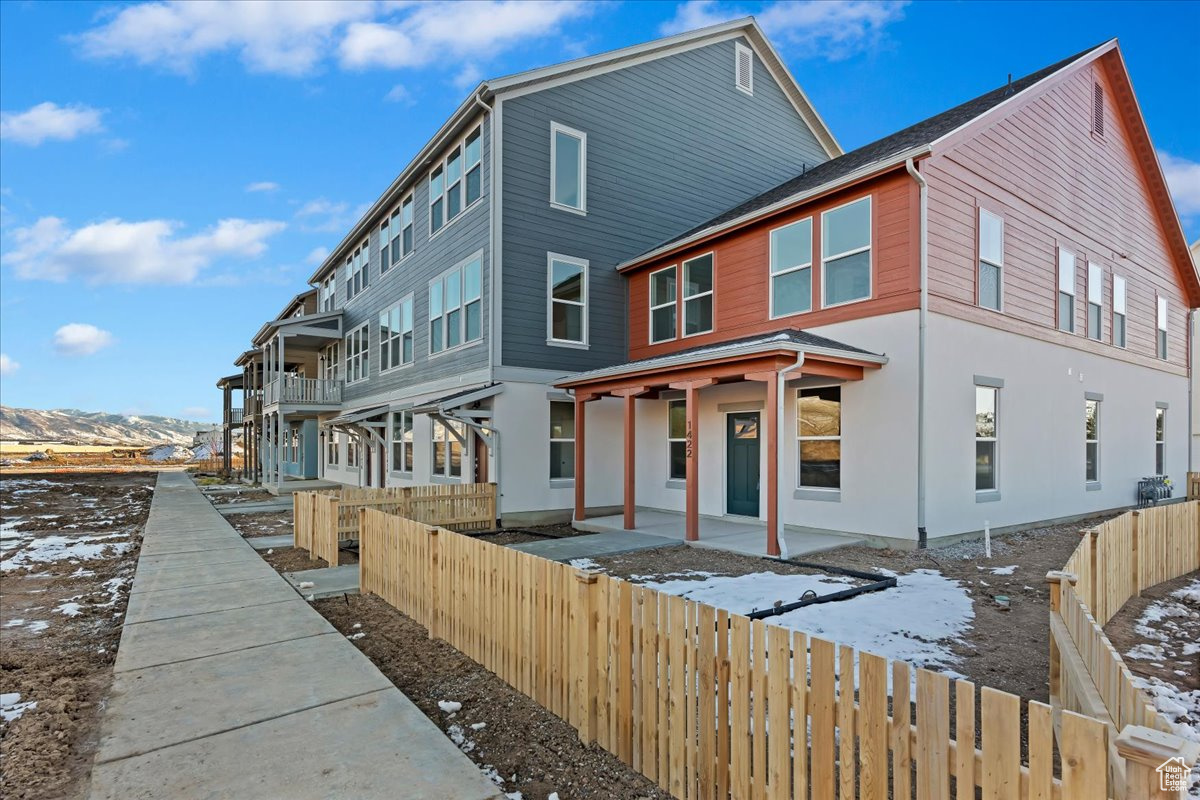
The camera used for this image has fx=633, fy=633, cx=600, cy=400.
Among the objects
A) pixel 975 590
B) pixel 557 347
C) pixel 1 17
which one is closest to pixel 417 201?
pixel 557 347

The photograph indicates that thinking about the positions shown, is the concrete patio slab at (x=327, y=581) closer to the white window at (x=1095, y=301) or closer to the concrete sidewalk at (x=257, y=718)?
the concrete sidewalk at (x=257, y=718)

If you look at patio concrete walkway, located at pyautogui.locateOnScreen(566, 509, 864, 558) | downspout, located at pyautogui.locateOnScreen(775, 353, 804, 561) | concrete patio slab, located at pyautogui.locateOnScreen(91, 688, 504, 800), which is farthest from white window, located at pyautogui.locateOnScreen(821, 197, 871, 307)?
concrete patio slab, located at pyautogui.locateOnScreen(91, 688, 504, 800)

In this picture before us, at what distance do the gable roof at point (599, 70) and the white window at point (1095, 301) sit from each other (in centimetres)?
805

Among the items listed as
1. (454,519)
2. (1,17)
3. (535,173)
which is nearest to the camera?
(454,519)

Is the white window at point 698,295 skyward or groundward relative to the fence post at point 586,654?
skyward

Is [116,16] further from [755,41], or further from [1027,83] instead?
[1027,83]

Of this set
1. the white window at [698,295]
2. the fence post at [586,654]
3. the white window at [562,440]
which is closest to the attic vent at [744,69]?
the white window at [698,295]

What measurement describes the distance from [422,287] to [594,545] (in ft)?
33.3

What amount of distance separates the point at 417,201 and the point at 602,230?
249 inches

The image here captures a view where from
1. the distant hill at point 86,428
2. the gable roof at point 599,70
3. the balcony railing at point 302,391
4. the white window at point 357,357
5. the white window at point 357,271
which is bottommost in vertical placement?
the distant hill at point 86,428

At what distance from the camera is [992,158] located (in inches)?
453

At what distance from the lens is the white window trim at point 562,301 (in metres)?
14.3

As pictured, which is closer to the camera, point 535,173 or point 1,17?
point 535,173

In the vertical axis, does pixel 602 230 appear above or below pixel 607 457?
above
